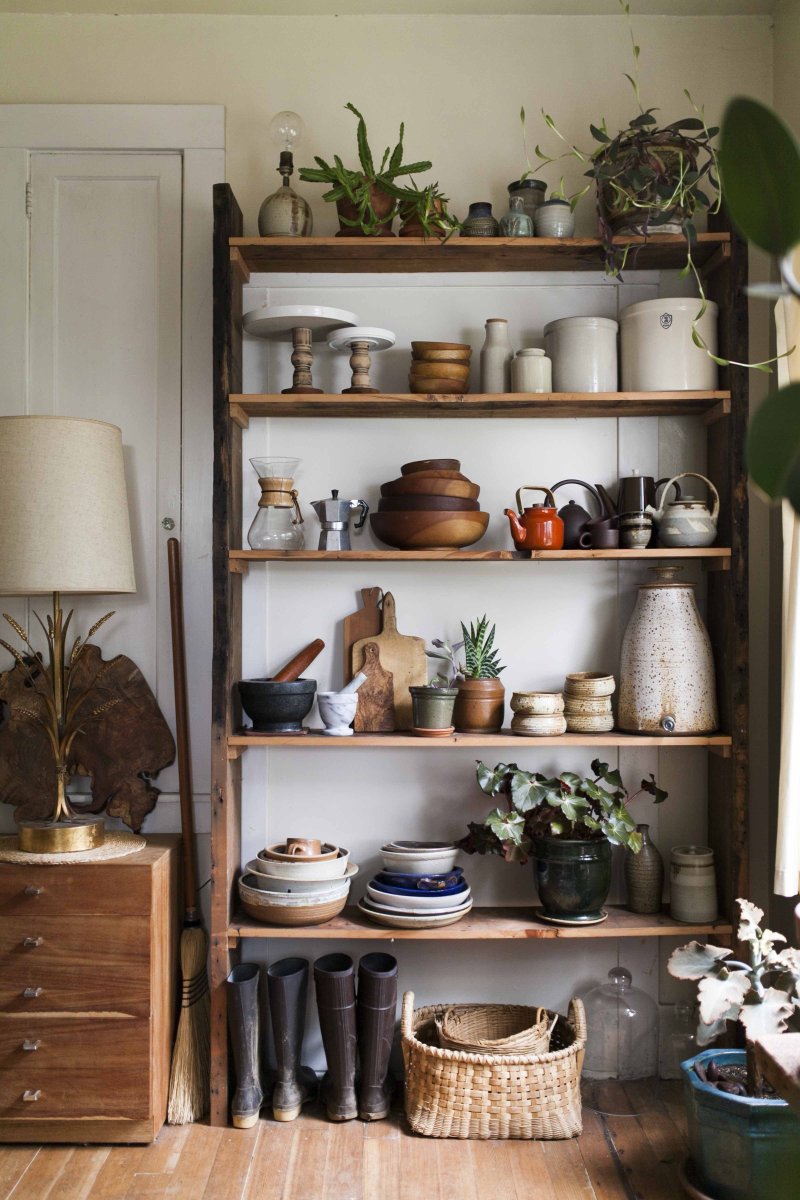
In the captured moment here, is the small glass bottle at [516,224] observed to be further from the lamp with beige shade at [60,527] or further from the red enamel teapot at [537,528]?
the lamp with beige shade at [60,527]

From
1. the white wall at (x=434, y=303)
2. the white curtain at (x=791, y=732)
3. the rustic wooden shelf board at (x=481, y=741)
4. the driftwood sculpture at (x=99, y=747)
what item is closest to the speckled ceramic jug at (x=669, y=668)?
the rustic wooden shelf board at (x=481, y=741)

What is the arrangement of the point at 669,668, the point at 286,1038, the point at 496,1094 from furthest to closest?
the point at 669,668 < the point at 286,1038 < the point at 496,1094

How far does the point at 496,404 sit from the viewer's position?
8.98 ft

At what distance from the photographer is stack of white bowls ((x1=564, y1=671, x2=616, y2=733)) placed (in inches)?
108

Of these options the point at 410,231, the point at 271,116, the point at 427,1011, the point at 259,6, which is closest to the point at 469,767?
the point at 427,1011

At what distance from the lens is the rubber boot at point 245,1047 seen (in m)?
2.58

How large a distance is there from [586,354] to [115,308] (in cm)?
137

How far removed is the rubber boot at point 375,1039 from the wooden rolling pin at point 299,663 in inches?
32.3

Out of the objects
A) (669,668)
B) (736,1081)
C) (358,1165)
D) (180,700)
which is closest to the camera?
(736,1081)

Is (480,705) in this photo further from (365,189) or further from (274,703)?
(365,189)

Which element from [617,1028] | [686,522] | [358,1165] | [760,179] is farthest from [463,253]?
[760,179]

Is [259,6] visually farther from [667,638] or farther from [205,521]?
[667,638]

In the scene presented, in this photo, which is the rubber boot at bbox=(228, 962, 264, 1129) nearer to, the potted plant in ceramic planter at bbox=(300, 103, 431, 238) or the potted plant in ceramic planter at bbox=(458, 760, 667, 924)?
the potted plant in ceramic planter at bbox=(458, 760, 667, 924)

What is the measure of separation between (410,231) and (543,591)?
3.52ft
